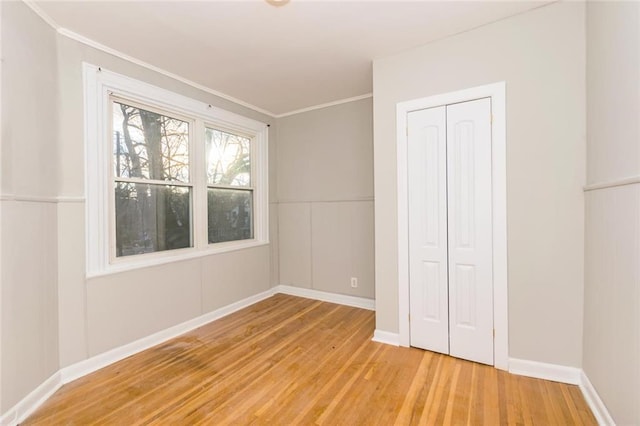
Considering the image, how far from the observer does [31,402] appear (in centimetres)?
180

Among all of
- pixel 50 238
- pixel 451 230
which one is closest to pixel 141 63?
pixel 50 238

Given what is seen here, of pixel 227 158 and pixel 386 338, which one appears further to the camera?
pixel 227 158

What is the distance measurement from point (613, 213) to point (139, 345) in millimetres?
3655

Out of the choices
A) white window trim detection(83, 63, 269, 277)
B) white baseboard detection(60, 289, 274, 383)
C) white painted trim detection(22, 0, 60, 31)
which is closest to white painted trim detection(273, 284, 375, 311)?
white baseboard detection(60, 289, 274, 383)

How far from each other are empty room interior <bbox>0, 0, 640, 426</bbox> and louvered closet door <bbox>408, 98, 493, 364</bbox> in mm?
16

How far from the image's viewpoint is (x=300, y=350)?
2545 mm

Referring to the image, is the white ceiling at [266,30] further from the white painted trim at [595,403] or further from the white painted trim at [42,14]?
the white painted trim at [595,403]

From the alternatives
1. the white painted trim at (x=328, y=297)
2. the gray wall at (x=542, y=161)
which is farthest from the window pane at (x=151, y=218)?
the gray wall at (x=542, y=161)

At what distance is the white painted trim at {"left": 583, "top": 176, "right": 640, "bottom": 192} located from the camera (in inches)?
53.3

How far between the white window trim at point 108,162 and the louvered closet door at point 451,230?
7.52 ft

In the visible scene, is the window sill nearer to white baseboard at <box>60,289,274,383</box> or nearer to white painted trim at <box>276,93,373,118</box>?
white baseboard at <box>60,289,274,383</box>

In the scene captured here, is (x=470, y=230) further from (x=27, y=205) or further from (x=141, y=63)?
(x=141, y=63)

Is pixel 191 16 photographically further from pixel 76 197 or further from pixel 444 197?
pixel 444 197

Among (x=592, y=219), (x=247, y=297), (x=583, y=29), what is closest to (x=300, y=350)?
(x=247, y=297)
